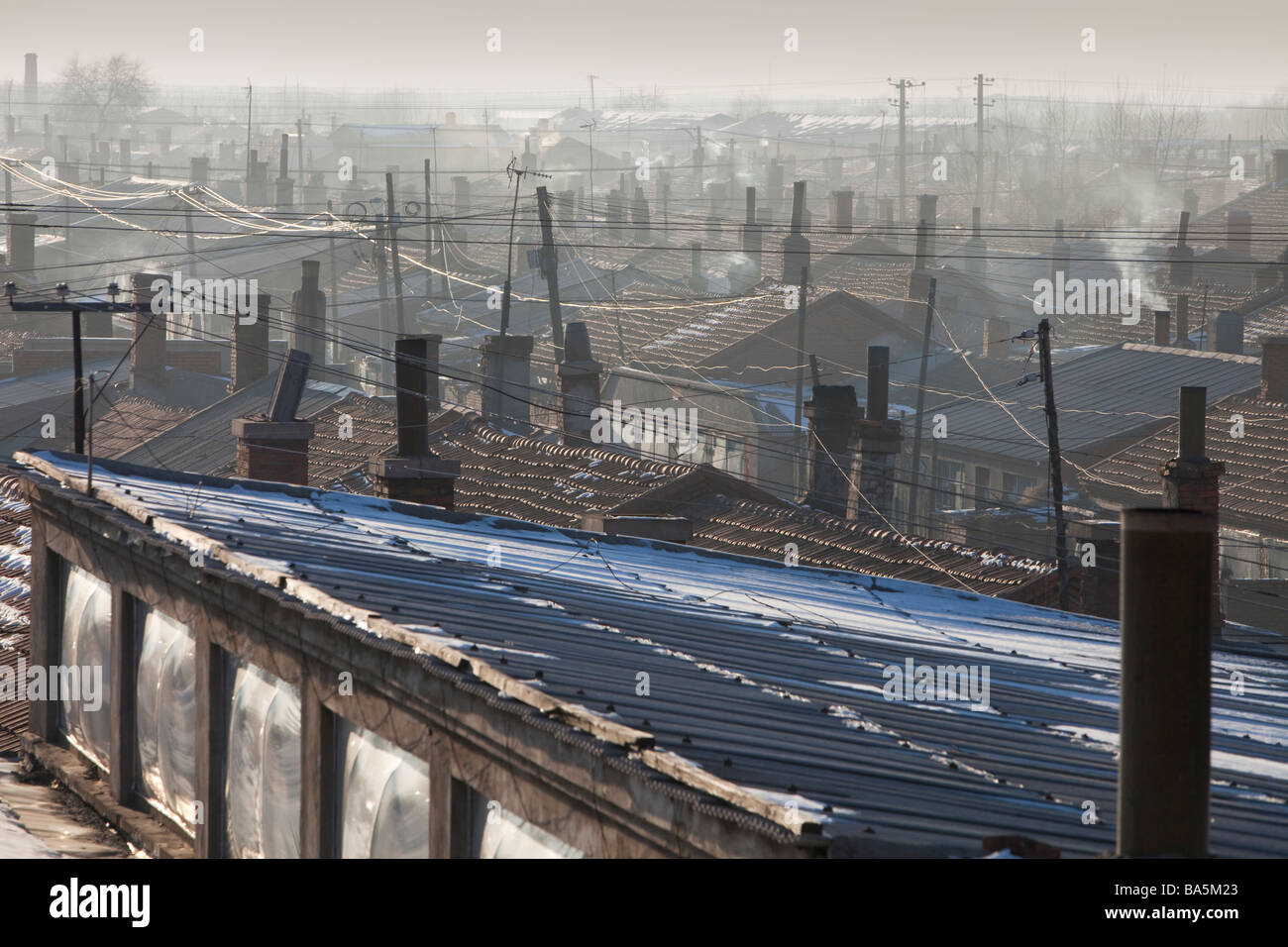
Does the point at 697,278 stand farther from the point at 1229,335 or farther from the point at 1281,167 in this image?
the point at 1229,335

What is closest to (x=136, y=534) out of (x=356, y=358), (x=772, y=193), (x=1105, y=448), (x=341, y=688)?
(x=341, y=688)

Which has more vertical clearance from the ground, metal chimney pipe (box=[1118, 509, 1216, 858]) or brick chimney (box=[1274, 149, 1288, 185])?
brick chimney (box=[1274, 149, 1288, 185])

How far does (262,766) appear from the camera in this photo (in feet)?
29.4

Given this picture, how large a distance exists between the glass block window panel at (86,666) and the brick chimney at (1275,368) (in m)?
24.5

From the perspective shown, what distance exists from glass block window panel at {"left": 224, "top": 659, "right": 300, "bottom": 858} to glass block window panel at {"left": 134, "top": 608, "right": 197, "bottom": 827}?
1.92 ft

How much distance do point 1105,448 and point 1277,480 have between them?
536 centimetres

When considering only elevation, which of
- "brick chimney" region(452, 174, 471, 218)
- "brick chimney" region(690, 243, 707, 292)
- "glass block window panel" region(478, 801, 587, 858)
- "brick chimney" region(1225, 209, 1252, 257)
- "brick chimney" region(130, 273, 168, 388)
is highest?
"brick chimney" region(452, 174, 471, 218)

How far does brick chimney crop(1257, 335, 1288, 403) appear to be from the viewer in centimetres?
2989

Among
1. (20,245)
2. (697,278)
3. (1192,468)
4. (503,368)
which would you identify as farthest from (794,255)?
(1192,468)

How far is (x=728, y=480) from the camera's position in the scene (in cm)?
2211

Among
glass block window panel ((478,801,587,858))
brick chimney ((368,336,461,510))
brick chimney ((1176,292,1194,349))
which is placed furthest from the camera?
brick chimney ((1176,292,1194,349))

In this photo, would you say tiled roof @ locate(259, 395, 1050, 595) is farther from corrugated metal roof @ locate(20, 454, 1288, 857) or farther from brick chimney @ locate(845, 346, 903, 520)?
corrugated metal roof @ locate(20, 454, 1288, 857)

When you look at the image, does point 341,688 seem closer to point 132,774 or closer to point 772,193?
point 132,774

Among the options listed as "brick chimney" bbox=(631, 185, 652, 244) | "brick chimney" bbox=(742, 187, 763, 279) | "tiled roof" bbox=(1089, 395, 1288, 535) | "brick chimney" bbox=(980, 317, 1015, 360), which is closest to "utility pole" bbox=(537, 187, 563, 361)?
"tiled roof" bbox=(1089, 395, 1288, 535)
